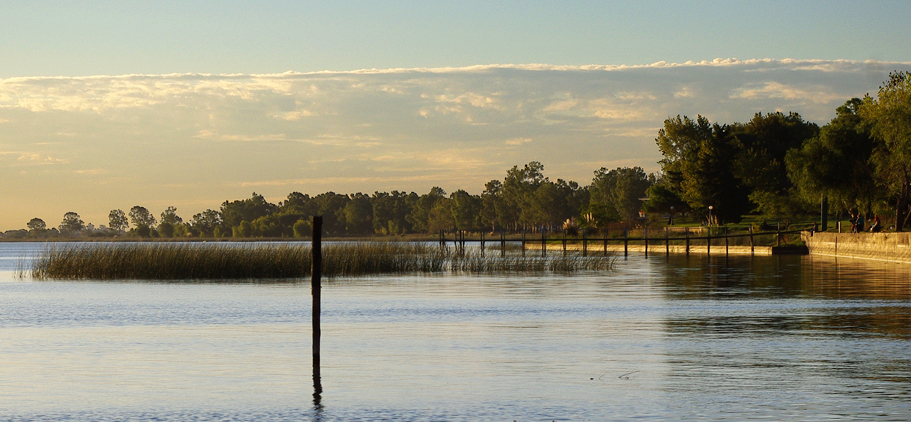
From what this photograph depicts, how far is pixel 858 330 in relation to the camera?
18.9 meters

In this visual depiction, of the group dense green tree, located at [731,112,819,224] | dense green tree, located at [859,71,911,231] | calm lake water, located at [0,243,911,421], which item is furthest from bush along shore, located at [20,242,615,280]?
dense green tree, located at [731,112,819,224]

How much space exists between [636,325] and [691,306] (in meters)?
5.46

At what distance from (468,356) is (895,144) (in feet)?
164

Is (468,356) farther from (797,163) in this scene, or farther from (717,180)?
(717,180)

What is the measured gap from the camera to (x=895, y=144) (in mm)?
59281

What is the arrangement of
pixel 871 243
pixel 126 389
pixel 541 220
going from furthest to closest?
pixel 541 220
pixel 871 243
pixel 126 389

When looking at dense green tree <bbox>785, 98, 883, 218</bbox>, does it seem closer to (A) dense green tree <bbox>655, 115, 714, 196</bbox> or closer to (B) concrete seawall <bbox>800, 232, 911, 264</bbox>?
(B) concrete seawall <bbox>800, 232, 911, 264</bbox>

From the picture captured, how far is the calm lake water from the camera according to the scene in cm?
1162

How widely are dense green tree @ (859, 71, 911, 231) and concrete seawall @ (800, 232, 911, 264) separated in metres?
4.06

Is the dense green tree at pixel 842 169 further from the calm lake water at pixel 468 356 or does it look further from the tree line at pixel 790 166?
the calm lake water at pixel 468 356

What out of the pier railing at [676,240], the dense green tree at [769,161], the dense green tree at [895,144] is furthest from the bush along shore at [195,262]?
the dense green tree at [769,161]

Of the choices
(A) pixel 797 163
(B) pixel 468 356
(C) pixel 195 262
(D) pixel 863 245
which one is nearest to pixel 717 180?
(A) pixel 797 163

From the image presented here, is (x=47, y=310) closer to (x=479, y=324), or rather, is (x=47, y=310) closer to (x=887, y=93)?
(x=479, y=324)

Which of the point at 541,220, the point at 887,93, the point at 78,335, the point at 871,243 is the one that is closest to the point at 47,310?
the point at 78,335
